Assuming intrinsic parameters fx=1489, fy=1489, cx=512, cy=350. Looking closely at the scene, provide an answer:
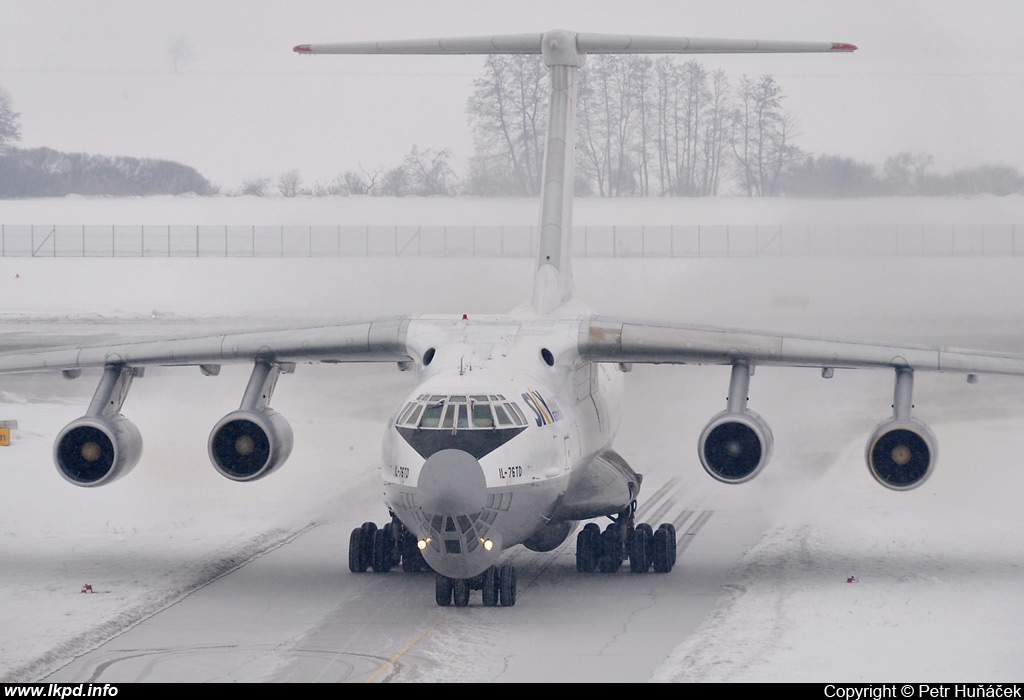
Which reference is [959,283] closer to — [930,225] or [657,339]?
[930,225]

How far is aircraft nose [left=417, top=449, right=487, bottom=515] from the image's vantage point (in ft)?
45.1

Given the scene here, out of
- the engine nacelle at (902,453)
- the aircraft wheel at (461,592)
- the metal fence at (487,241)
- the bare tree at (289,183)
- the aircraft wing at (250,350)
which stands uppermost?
the bare tree at (289,183)

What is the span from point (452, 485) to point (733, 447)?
3.67 m

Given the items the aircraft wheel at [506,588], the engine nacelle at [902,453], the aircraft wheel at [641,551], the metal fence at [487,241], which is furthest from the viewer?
the metal fence at [487,241]

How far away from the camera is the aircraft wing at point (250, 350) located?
17016 mm

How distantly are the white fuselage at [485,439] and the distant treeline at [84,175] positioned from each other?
27218mm

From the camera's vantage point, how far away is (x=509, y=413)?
14.6m

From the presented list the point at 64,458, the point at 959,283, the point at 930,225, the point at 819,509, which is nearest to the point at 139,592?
the point at 64,458

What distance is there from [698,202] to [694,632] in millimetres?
24389

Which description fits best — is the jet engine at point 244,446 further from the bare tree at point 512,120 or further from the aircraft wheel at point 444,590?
the bare tree at point 512,120

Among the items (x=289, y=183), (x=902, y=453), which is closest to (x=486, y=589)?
(x=902, y=453)

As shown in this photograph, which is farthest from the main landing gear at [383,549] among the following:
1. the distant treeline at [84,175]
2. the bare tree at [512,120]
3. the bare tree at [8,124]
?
the bare tree at [8,124]

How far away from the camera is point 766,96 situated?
1500 inches

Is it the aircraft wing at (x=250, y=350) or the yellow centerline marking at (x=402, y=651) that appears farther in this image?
the aircraft wing at (x=250, y=350)
